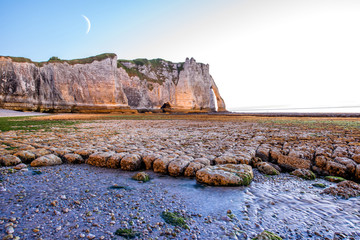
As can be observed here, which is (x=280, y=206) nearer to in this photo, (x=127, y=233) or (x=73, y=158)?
(x=127, y=233)

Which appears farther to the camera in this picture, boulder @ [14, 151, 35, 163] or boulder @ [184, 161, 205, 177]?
boulder @ [14, 151, 35, 163]

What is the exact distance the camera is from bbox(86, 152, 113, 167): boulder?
344 cm

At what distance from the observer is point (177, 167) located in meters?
3.05

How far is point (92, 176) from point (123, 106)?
41.0 metres

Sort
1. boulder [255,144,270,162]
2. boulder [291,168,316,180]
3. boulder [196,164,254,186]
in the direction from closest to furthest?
boulder [196,164,254,186], boulder [291,168,316,180], boulder [255,144,270,162]

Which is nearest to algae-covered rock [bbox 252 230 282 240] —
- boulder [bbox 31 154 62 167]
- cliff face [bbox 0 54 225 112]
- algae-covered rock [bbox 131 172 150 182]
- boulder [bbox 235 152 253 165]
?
algae-covered rock [bbox 131 172 150 182]

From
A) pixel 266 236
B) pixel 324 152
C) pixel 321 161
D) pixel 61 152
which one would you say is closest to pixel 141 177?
pixel 266 236

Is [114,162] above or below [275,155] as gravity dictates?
below

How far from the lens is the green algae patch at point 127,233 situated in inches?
59.3

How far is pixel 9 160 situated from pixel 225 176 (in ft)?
12.8

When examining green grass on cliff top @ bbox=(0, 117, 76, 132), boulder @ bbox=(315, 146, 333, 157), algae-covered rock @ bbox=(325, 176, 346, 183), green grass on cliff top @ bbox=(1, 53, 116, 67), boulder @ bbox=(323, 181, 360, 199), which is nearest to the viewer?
boulder @ bbox=(323, 181, 360, 199)

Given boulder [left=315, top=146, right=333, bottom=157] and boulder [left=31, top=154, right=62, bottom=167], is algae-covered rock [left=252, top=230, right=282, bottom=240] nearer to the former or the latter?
boulder [left=315, top=146, right=333, bottom=157]

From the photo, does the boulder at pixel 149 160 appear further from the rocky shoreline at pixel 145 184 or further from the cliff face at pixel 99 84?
the cliff face at pixel 99 84

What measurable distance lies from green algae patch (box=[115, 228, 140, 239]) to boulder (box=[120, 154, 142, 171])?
1.71 metres
